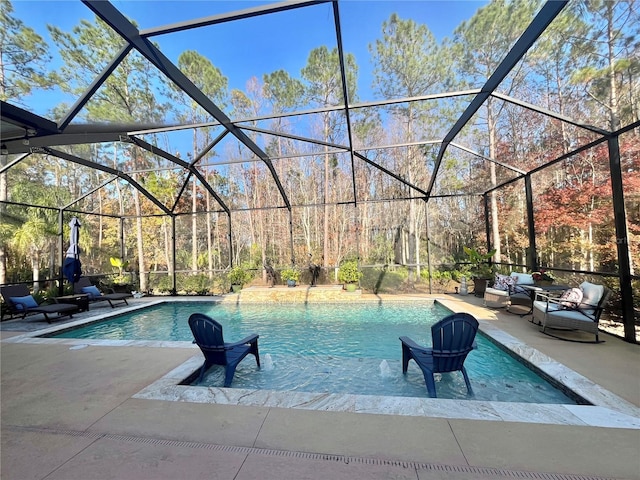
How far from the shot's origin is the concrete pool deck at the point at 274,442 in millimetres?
1798

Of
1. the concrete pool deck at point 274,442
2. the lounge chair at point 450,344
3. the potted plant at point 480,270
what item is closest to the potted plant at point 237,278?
the concrete pool deck at point 274,442

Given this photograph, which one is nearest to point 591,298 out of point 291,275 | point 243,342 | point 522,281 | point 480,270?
point 522,281

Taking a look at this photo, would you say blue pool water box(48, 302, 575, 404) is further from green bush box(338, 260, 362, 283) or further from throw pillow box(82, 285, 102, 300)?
throw pillow box(82, 285, 102, 300)

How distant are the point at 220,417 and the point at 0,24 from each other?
7.73 m

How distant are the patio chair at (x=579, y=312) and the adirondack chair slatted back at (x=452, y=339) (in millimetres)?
2454

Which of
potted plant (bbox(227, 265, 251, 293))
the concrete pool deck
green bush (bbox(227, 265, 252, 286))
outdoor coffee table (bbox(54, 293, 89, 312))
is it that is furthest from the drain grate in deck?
green bush (bbox(227, 265, 252, 286))

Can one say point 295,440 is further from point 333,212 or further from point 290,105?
point 333,212

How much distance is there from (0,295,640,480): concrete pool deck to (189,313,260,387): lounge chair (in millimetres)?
688

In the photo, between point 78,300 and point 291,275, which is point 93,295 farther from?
point 291,275

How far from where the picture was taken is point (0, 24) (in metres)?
5.15

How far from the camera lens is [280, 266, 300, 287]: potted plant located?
9891 mm

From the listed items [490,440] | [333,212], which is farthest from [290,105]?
[490,440]

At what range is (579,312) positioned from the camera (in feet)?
14.5

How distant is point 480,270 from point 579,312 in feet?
14.3
